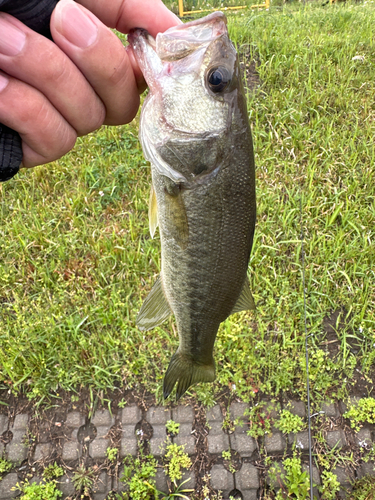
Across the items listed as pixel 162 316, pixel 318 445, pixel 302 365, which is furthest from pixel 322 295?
pixel 162 316

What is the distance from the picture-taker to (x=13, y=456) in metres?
2.69

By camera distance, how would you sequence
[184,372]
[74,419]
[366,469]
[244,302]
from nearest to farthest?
[244,302] → [184,372] → [366,469] → [74,419]

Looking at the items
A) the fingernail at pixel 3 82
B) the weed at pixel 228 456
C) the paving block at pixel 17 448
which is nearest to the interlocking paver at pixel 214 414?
the weed at pixel 228 456

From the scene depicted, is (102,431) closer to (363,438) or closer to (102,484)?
(102,484)

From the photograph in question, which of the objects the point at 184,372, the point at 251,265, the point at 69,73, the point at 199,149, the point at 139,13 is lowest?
the point at 251,265

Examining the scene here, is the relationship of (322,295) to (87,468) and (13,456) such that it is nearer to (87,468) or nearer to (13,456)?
(87,468)

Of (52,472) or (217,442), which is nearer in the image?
(52,472)

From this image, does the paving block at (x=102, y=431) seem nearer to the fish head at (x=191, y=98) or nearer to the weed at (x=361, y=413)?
the weed at (x=361, y=413)

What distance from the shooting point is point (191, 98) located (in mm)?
1435

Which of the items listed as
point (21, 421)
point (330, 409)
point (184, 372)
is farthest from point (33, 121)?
point (330, 409)

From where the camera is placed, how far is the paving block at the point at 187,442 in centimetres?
271

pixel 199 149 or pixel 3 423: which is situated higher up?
pixel 199 149

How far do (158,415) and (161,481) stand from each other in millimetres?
429

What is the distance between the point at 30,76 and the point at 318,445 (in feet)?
9.38
